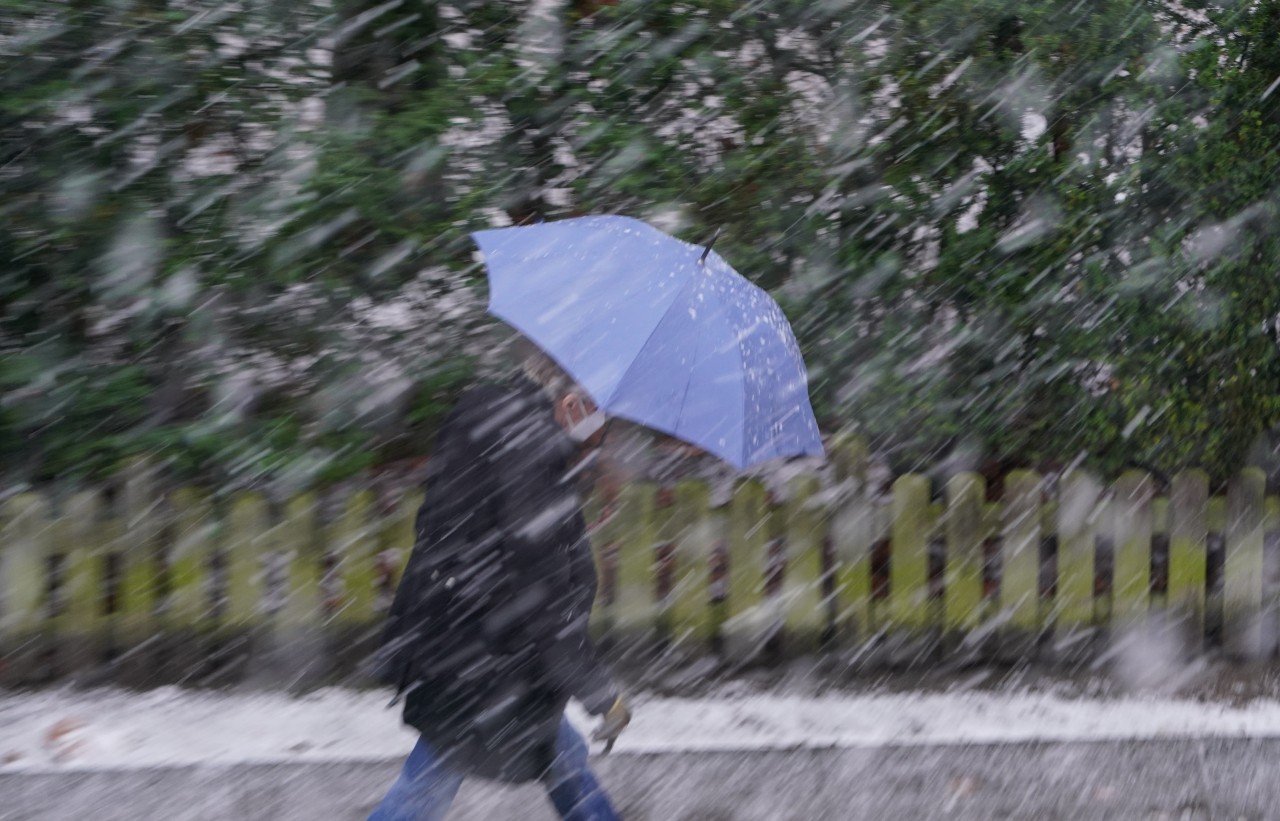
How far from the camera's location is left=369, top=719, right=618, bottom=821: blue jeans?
112 inches

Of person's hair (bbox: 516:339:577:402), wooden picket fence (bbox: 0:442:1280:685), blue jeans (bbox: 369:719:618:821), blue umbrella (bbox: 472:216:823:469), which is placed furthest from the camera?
wooden picket fence (bbox: 0:442:1280:685)

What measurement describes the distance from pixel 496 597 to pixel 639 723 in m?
1.88

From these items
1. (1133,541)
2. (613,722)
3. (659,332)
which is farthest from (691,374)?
(1133,541)

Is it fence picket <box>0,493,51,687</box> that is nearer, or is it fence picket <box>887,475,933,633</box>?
fence picket <box>0,493,51,687</box>

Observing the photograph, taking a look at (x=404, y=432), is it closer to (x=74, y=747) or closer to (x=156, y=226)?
(x=156, y=226)

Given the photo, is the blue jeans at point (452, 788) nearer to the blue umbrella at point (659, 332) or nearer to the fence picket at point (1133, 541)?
the blue umbrella at point (659, 332)

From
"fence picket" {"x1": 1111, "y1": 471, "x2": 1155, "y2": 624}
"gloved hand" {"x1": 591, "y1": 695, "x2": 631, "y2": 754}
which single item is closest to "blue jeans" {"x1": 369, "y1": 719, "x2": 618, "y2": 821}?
"gloved hand" {"x1": 591, "y1": 695, "x2": 631, "y2": 754}

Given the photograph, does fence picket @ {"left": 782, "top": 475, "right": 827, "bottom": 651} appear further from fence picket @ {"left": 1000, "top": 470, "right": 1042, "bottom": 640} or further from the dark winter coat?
the dark winter coat

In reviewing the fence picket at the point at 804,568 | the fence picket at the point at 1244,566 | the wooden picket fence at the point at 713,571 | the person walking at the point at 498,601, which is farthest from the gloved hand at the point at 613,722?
the fence picket at the point at 1244,566

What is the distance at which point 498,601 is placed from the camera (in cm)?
268

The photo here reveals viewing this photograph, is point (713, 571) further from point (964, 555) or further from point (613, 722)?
point (613, 722)

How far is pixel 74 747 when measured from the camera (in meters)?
4.04

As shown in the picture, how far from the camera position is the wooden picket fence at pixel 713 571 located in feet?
14.6

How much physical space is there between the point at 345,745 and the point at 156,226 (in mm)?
1938
